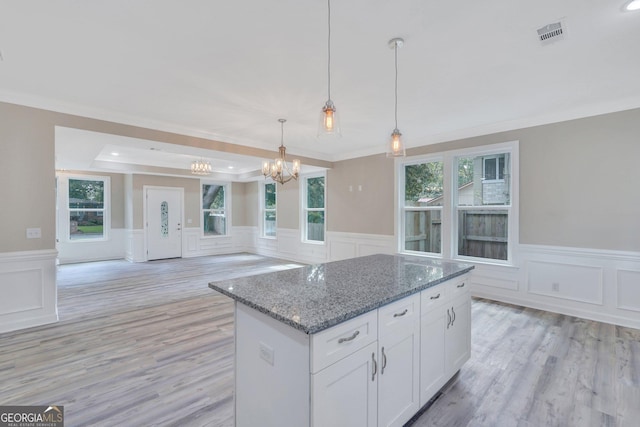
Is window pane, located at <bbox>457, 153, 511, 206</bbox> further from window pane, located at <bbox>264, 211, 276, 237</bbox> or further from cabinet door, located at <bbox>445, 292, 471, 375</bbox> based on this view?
window pane, located at <bbox>264, 211, 276, 237</bbox>

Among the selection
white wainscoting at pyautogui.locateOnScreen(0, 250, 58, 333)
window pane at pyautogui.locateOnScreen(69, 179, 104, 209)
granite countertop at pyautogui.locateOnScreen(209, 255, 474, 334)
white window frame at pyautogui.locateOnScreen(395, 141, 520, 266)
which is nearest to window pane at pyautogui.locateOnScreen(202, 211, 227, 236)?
window pane at pyautogui.locateOnScreen(69, 179, 104, 209)

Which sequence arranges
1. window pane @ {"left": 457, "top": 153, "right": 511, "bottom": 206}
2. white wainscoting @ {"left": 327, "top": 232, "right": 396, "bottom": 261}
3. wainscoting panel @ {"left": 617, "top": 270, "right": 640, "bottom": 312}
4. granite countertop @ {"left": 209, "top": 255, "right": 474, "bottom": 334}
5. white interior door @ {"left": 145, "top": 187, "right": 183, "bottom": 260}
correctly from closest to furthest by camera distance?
granite countertop @ {"left": 209, "top": 255, "right": 474, "bottom": 334}
wainscoting panel @ {"left": 617, "top": 270, "right": 640, "bottom": 312}
window pane @ {"left": 457, "top": 153, "right": 511, "bottom": 206}
white wainscoting @ {"left": 327, "top": 232, "right": 396, "bottom": 261}
white interior door @ {"left": 145, "top": 187, "right": 183, "bottom": 260}

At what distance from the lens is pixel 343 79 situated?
2852 millimetres

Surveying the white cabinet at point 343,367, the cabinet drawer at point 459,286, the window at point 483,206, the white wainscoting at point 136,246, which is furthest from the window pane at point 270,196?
the white cabinet at point 343,367

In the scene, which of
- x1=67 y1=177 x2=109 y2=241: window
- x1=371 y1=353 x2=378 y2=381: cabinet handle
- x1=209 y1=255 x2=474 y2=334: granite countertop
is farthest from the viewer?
x1=67 y1=177 x2=109 y2=241: window

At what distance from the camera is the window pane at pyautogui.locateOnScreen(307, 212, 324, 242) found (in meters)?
7.33

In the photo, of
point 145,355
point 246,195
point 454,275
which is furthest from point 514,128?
point 246,195

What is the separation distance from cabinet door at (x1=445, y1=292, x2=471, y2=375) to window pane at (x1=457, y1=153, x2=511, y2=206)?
2.60 meters

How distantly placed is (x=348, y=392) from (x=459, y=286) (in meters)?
1.39

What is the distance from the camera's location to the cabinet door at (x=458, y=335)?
7.23 ft

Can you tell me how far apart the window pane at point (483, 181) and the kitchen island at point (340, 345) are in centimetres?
289

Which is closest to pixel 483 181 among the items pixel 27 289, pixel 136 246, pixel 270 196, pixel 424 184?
pixel 424 184

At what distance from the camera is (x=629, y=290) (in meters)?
3.40

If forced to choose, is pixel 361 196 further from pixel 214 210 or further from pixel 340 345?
pixel 214 210
